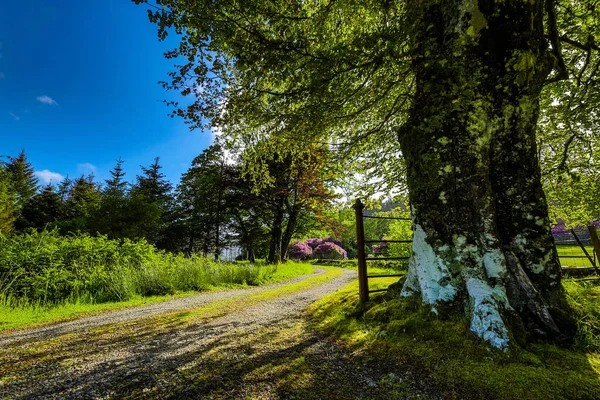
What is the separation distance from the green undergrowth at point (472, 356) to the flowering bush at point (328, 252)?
24972 millimetres

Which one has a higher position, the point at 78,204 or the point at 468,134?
the point at 78,204

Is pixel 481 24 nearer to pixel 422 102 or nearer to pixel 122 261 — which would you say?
pixel 422 102

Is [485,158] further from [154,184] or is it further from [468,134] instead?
[154,184]

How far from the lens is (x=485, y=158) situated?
9.58ft

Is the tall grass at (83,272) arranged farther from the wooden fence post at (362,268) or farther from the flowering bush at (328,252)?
the flowering bush at (328,252)

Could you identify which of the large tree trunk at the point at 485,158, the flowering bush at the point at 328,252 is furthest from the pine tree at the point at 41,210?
the large tree trunk at the point at 485,158

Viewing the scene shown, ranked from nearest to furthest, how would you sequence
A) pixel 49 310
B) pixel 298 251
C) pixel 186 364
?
pixel 186 364 < pixel 49 310 < pixel 298 251

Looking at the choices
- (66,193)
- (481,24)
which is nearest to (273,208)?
(481,24)

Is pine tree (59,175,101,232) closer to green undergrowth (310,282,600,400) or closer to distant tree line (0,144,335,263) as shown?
distant tree line (0,144,335,263)

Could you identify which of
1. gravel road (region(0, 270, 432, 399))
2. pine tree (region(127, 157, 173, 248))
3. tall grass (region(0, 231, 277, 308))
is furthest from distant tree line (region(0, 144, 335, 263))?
gravel road (region(0, 270, 432, 399))

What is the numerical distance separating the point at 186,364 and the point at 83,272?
5.89m

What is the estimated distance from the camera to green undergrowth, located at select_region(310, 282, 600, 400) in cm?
189

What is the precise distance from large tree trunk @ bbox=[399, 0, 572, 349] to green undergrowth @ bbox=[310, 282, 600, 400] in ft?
0.98

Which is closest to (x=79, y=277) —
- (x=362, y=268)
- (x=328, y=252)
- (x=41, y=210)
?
(x=362, y=268)
